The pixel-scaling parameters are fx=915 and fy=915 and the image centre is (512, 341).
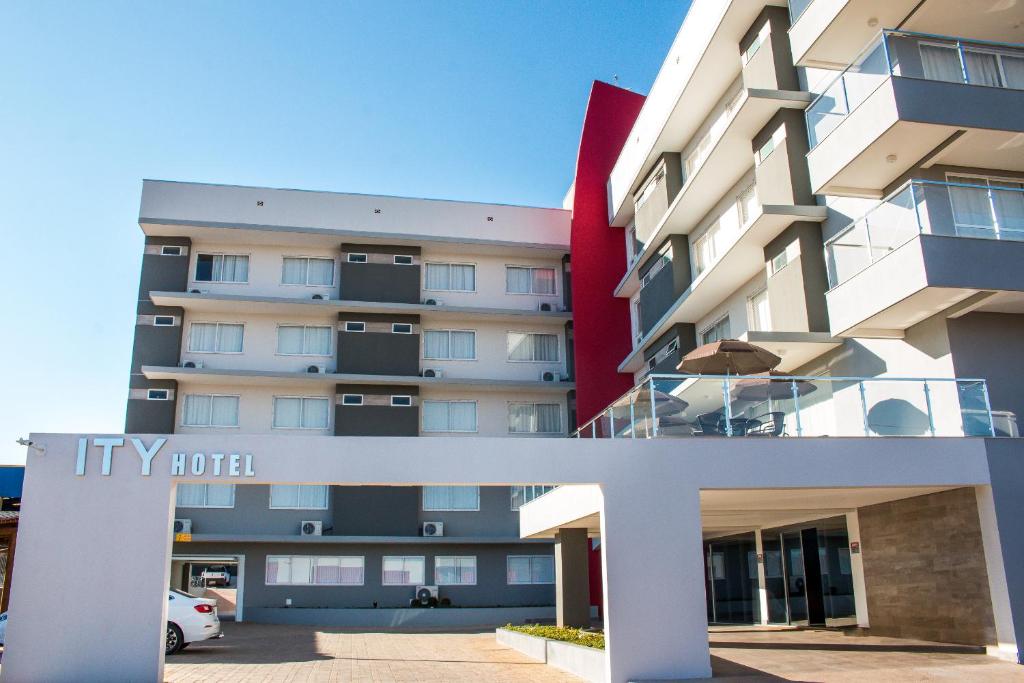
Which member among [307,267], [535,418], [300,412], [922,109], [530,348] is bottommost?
[535,418]

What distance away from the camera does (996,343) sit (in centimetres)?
1655

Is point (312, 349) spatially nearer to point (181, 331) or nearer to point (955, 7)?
point (181, 331)

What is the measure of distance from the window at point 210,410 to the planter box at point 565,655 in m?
16.0

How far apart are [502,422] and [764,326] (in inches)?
529

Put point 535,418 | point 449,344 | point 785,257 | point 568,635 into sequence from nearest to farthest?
point 568,635 → point 785,257 → point 535,418 → point 449,344

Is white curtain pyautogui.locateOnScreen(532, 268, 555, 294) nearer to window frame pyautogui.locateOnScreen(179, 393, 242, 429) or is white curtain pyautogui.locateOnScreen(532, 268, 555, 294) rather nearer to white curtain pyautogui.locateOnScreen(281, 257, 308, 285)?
white curtain pyautogui.locateOnScreen(281, 257, 308, 285)

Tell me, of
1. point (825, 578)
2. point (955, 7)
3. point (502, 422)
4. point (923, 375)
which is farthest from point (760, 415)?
point (502, 422)

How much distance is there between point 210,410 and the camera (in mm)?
32125

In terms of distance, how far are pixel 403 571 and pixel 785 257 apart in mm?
18004

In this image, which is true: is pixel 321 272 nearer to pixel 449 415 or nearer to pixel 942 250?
pixel 449 415

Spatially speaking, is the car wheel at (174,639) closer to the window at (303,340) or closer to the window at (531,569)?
the window at (303,340)

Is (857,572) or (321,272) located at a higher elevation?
(321,272)

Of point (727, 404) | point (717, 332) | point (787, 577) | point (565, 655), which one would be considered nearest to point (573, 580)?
point (787, 577)

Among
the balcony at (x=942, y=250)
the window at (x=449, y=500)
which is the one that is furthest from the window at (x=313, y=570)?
the balcony at (x=942, y=250)
